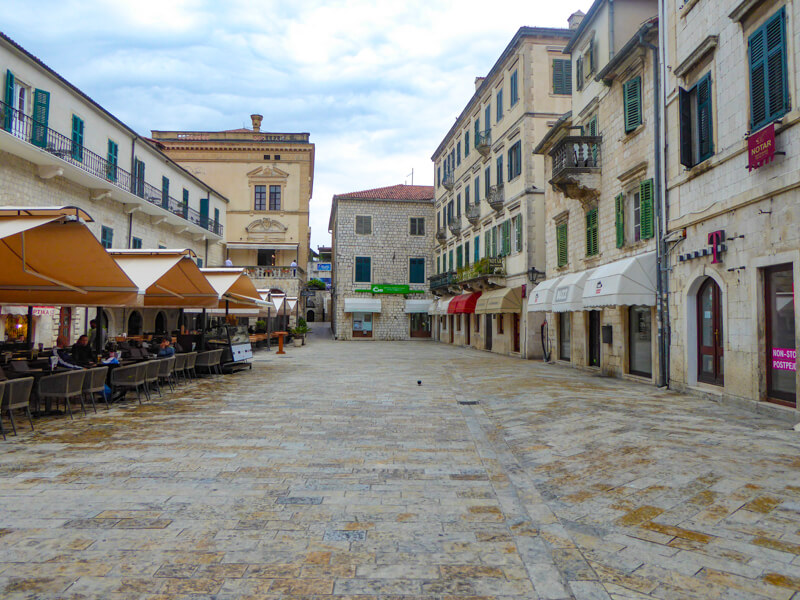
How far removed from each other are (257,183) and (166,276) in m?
→ 30.4

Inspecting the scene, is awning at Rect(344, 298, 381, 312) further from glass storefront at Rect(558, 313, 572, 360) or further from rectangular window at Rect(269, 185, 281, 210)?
glass storefront at Rect(558, 313, 572, 360)

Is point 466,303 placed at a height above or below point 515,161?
below

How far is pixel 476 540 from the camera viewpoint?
3.87 meters

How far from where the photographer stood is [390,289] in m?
40.4

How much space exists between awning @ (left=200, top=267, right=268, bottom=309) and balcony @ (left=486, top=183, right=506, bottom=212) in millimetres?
12980

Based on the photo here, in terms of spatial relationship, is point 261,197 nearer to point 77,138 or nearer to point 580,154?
point 77,138

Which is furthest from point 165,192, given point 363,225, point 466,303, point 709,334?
point 709,334

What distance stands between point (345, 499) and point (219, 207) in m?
35.4

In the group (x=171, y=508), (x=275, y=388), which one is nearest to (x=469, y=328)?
(x=275, y=388)

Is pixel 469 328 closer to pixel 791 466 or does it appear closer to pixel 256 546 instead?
pixel 791 466

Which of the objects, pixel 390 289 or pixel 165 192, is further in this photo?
pixel 390 289

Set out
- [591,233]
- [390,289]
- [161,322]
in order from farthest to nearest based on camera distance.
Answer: [390,289] < [161,322] < [591,233]

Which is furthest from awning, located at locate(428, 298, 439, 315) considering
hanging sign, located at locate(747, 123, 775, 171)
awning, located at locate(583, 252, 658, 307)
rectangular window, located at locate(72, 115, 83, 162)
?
hanging sign, located at locate(747, 123, 775, 171)

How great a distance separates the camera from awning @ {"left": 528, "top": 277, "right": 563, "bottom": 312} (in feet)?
58.9
